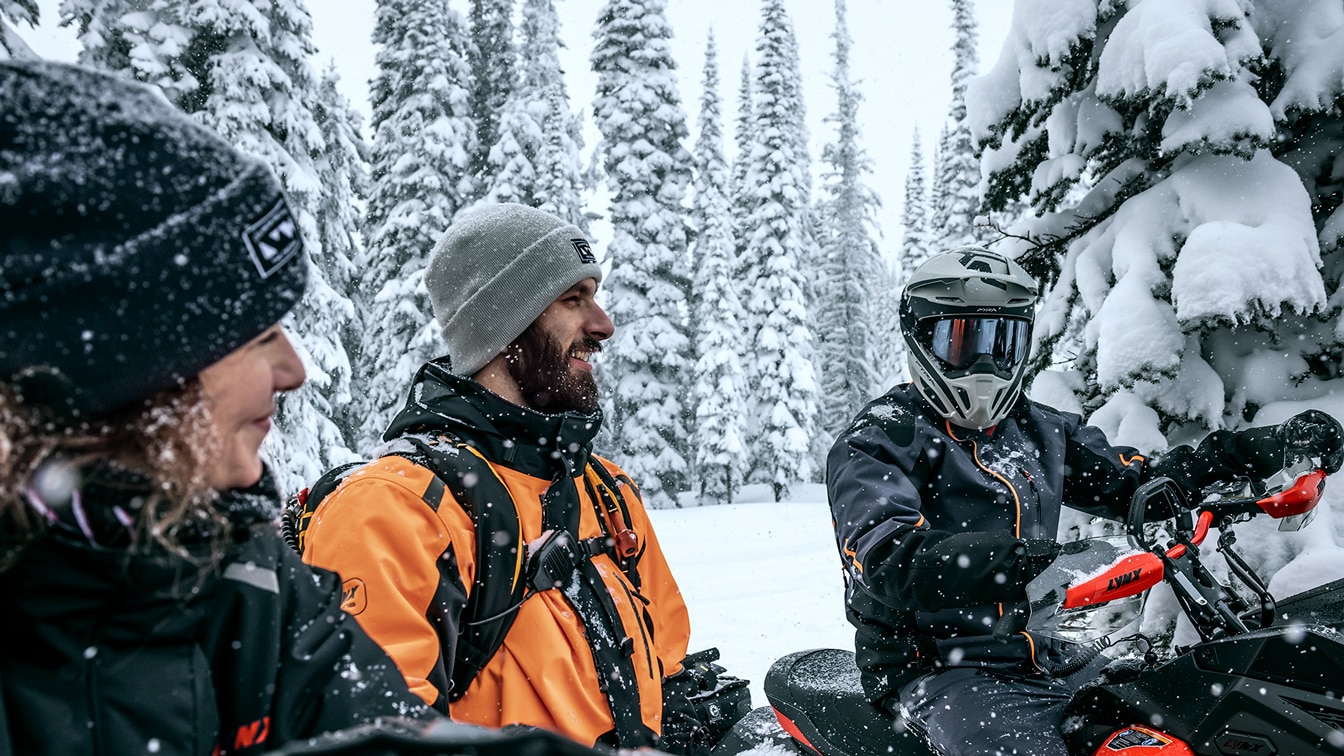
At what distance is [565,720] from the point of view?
2.33 m

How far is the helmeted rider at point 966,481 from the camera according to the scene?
2699mm

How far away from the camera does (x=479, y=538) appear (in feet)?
7.75

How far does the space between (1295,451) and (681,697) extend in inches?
96.6

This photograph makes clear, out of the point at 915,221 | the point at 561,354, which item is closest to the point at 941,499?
the point at 561,354

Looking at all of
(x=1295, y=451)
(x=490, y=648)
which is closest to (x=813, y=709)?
(x=490, y=648)

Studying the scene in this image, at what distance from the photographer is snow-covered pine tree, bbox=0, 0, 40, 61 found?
8648mm

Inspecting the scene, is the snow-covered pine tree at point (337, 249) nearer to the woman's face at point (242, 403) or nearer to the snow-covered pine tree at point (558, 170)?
the snow-covered pine tree at point (558, 170)

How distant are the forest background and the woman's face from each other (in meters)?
4.63

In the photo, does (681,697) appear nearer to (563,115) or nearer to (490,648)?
(490,648)

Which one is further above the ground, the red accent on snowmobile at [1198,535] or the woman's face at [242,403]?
the woman's face at [242,403]

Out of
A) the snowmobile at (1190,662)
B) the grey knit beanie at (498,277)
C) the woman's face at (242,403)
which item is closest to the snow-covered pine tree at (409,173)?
the grey knit beanie at (498,277)

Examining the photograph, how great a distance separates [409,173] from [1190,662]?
23.4 metres

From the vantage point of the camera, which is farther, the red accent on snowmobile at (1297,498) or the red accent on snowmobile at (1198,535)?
the red accent on snowmobile at (1297,498)

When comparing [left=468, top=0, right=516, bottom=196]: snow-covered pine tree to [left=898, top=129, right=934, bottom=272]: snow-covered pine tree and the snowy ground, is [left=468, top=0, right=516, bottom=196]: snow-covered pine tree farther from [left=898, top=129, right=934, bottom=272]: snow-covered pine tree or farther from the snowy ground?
[left=898, top=129, right=934, bottom=272]: snow-covered pine tree
